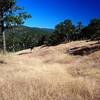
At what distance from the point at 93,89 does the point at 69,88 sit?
2.60 feet

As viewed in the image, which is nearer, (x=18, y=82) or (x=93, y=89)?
(x=93, y=89)

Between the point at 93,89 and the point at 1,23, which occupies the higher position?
the point at 1,23

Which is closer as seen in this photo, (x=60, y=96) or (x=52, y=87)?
(x=60, y=96)

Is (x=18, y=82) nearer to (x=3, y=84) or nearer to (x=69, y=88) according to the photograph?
(x=3, y=84)

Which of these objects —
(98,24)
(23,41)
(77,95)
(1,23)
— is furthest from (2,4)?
(23,41)

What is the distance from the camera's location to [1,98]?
6086mm

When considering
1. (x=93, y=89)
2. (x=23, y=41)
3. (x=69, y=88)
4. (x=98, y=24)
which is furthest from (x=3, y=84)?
(x=23, y=41)

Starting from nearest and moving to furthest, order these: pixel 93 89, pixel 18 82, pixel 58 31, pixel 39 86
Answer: pixel 93 89 < pixel 39 86 < pixel 18 82 < pixel 58 31

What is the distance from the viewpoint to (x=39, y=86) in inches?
289

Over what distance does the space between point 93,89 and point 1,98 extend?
9.69 feet

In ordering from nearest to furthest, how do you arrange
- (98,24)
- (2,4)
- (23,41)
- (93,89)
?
(93,89) → (2,4) → (98,24) → (23,41)

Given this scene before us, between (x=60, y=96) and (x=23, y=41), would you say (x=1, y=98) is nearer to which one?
(x=60, y=96)

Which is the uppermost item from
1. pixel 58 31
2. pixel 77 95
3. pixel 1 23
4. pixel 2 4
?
pixel 58 31

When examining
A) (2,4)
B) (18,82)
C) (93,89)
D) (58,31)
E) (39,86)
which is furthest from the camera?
(58,31)
